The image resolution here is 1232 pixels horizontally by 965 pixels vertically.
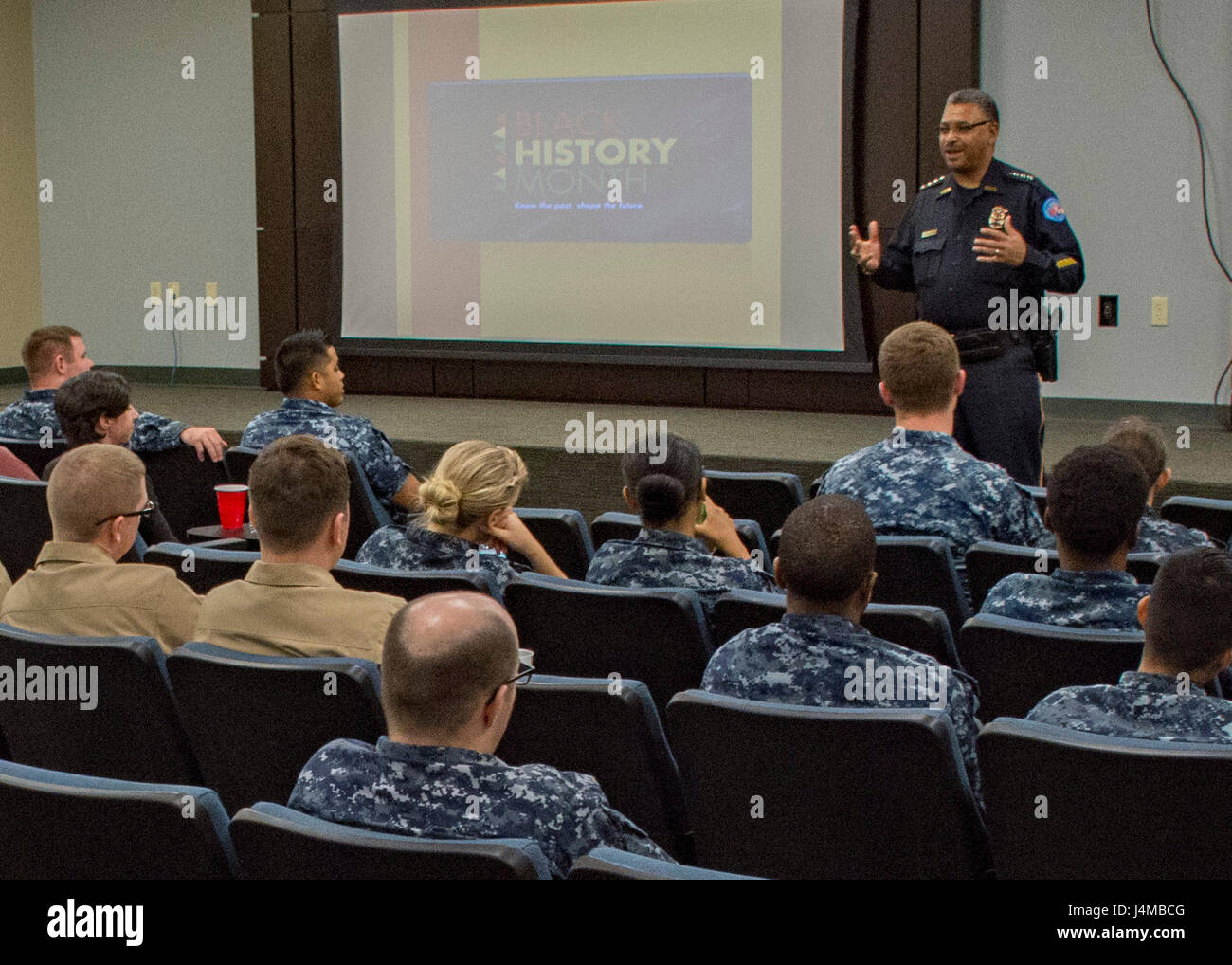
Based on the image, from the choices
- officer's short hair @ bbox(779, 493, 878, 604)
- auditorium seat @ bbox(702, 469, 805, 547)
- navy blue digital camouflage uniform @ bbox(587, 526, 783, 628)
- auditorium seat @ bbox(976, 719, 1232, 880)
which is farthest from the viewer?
auditorium seat @ bbox(702, 469, 805, 547)

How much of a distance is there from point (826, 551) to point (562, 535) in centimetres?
170

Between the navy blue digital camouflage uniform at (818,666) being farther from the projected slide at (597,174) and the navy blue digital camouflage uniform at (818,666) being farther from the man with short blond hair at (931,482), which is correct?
the projected slide at (597,174)

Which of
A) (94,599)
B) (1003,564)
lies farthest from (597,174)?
(94,599)

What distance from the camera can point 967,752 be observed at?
2371 mm

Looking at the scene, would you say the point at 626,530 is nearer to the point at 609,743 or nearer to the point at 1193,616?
the point at 609,743

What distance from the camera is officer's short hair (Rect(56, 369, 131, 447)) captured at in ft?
15.0

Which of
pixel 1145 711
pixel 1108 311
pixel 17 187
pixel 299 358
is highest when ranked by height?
pixel 17 187

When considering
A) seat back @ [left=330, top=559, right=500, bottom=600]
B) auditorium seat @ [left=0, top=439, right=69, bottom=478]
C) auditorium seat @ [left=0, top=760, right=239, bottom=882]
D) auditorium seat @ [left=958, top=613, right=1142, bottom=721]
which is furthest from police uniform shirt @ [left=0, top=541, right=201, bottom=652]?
auditorium seat @ [left=0, top=439, right=69, bottom=478]

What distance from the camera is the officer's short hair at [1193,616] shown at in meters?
2.16

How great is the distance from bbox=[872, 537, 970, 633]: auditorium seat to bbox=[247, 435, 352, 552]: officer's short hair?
123 centimetres

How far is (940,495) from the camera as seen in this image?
3678mm

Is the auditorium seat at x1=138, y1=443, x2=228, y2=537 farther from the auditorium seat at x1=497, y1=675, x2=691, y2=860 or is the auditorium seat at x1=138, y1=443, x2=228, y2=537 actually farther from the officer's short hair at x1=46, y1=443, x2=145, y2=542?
the auditorium seat at x1=497, y1=675, x2=691, y2=860

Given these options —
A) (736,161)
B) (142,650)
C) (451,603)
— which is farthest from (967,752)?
(736,161)
